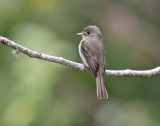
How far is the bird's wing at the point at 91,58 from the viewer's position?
579 centimetres

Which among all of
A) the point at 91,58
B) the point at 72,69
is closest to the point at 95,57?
the point at 91,58

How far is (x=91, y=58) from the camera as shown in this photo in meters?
5.94

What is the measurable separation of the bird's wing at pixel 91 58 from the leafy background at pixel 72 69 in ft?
1.21

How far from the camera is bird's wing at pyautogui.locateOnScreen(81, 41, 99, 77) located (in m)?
5.79

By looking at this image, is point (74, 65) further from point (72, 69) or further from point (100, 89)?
point (72, 69)

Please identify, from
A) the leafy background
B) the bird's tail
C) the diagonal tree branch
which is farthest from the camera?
the leafy background

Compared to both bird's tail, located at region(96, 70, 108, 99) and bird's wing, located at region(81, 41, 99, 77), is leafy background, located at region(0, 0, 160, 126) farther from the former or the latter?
bird's tail, located at region(96, 70, 108, 99)

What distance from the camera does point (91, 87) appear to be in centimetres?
754

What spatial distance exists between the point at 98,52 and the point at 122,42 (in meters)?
2.38

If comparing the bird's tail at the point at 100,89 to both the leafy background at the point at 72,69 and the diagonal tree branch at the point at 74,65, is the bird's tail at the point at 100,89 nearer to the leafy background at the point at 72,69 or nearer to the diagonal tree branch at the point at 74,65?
the diagonal tree branch at the point at 74,65

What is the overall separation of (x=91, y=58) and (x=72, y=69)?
1.37 meters

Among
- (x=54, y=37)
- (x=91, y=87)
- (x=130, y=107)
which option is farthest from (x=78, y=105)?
(x=54, y=37)

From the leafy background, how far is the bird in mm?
368

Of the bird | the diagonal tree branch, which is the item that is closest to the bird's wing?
the bird
